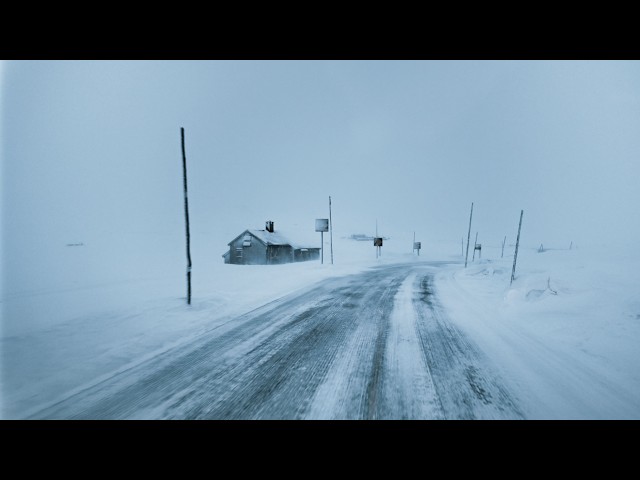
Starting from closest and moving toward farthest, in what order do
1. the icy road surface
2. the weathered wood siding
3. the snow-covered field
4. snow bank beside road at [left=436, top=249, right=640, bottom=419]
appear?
the icy road surface < snow bank beside road at [left=436, top=249, right=640, bottom=419] < the snow-covered field < the weathered wood siding

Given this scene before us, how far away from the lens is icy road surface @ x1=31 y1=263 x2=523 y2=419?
330 centimetres

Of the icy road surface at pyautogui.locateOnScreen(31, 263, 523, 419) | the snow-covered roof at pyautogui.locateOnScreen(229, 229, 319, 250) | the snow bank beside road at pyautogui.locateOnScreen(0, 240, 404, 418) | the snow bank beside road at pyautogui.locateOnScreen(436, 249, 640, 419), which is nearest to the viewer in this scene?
the icy road surface at pyautogui.locateOnScreen(31, 263, 523, 419)

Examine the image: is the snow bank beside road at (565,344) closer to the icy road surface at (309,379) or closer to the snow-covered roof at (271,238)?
the icy road surface at (309,379)

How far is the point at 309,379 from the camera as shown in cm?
409

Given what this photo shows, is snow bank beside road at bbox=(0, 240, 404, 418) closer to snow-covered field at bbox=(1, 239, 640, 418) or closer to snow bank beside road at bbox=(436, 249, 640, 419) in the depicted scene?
snow-covered field at bbox=(1, 239, 640, 418)

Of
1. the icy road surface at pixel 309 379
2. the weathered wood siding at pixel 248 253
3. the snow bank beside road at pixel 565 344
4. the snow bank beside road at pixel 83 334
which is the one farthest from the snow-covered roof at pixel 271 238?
Answer: the icy road surface at pixel 309 379

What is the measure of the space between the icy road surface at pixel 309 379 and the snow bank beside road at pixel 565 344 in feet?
1.82

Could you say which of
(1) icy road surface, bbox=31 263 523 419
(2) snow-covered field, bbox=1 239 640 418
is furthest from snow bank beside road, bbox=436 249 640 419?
(1) icy road surface, bbox=31 263 523 419

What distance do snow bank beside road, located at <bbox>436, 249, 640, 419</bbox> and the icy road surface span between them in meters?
0.56

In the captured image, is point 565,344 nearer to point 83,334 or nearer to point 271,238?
point 83,334

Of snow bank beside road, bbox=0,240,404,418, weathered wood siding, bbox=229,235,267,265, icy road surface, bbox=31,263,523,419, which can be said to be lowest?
weathered wood siding, bbox=229,235,267,265

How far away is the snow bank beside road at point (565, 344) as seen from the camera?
355 centimetres

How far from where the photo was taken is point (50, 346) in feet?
18.3
